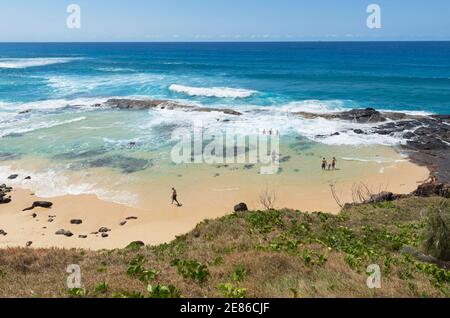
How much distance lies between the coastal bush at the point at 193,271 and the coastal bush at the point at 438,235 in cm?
669

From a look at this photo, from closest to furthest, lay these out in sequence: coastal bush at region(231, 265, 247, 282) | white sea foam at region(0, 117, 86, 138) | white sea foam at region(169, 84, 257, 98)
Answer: coastal bush at region(231, 265, 247, 282) < white sea foam at region(0, 117, 86, 138) < white sea foam at region(169, 84, 257, 98)

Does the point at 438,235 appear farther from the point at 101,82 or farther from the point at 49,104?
the point at 101,82

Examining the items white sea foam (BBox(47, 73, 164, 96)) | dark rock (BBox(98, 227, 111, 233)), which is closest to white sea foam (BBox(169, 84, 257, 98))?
white sea foam (BBox(47, 73, 164, 96))

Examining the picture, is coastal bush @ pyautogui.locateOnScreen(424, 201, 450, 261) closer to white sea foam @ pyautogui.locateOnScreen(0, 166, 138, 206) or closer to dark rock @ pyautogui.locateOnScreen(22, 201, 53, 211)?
white sea foam @ pyautogui.locateOnScreen(0, 166, 138, 206)

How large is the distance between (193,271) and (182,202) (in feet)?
46.4

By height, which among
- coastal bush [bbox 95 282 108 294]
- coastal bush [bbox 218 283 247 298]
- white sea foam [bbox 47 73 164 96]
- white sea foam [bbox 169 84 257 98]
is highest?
white sea foam [bbox 47 73 164 96]

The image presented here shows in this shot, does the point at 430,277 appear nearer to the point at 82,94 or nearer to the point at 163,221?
the point at 163,221

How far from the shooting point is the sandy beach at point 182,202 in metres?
19.8

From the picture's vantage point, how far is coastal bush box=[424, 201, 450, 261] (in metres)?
11.9

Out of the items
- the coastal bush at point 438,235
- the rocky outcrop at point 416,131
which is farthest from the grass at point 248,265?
the rocky outcrop at point 416,131

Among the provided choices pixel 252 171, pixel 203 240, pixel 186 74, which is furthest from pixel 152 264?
pixel 186 74

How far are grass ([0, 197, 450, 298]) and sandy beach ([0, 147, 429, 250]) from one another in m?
5.95

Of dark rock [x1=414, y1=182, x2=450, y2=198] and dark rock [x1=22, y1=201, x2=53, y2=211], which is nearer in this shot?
dark rock [x1=22, y1=201, x2=53, y2=211]

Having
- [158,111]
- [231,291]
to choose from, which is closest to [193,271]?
[231,291]
